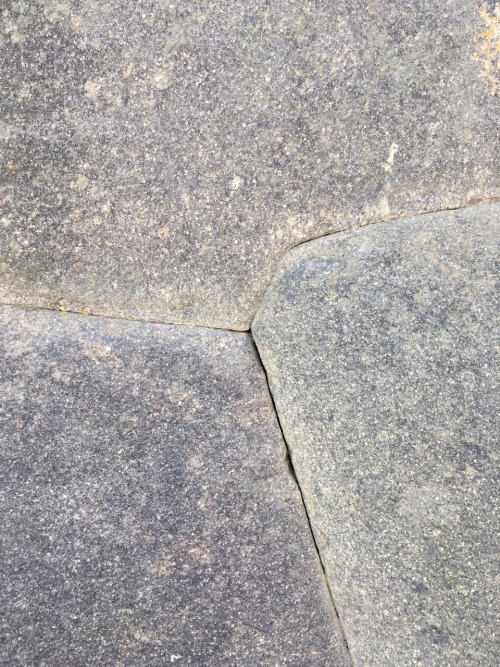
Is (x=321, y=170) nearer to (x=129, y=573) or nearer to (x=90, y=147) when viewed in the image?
(x=90, y=147)

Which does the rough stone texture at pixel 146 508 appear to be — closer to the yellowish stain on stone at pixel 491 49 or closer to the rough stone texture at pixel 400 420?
the rough stone texture at pixel 400 420

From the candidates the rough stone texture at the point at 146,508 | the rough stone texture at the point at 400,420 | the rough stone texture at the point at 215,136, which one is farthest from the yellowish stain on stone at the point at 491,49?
the rough stone texture at the point at 146,508

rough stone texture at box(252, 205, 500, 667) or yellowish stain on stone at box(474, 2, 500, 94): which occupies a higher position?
yellowish stain on stone at box(474, 2, 500, 94)

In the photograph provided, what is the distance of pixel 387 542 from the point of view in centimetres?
82

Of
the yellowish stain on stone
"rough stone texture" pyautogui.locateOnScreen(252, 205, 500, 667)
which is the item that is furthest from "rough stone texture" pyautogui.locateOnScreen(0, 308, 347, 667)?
the yellowish stain on stone

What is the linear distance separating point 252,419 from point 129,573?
28 centimetres

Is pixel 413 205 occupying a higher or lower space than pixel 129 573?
higher

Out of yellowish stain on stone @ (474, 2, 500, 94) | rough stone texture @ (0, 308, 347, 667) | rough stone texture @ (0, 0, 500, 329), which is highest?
yellowish stain on stone @ (474, 2, 500, 94)

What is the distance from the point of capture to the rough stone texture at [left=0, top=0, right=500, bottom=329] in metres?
→ 0.79

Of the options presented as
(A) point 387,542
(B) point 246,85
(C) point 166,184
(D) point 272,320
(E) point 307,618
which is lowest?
(E) point 307,618

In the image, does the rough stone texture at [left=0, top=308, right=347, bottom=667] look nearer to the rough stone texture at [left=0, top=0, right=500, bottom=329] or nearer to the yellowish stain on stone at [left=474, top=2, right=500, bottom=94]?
the rough stone texture at [left=0, top=0, right=500, bottom=329]

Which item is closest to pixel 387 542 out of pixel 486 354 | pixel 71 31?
pixel 486 354

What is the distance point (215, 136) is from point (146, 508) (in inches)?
21.4

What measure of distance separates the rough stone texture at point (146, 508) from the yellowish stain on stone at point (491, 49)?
1.74ft
